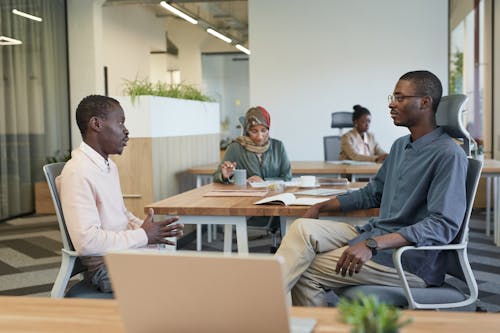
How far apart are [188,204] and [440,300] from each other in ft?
4.49

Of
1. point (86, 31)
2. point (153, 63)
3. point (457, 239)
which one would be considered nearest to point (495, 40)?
point (86, 31)

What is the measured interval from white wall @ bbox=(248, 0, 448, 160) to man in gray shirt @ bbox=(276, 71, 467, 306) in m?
6.71

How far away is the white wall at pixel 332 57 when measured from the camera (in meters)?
9.34

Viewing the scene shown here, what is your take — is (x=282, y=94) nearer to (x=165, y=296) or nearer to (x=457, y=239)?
(x=457, y=239)

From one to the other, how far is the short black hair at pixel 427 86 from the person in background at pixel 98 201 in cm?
111

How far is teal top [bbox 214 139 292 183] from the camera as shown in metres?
4.86

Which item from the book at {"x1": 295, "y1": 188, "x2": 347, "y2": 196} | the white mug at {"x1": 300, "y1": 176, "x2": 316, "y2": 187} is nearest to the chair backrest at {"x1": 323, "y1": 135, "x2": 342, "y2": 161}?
the white mug at {"x1": 300, "y1": 176, "x2": 316, "y2": 187}

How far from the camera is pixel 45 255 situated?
6.09 metres

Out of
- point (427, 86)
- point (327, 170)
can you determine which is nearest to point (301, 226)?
point (427, 86)

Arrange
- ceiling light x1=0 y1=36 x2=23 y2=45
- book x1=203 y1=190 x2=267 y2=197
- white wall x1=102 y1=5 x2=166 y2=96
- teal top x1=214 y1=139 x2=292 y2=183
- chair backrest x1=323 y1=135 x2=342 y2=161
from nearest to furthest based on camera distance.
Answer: book x1=203 y1=190 x2=267 y2=197, teal top x1=214 y1=139 x2=292 y2=183, chair backrest x1=323 y1=135 x2=342 y2=161, ceiling light x1=0 y1=36 x2=23 y2=45, white wall x1=102 y1=5 x2=166 y2=96

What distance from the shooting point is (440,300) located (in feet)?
8.20

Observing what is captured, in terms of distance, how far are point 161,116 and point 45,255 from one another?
165cm

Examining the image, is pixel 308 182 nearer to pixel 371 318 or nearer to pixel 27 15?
pixel 371 318

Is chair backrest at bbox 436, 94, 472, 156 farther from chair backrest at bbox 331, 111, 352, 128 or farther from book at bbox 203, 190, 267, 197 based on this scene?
chair backrest at bbox 331, 111, 352, 128
